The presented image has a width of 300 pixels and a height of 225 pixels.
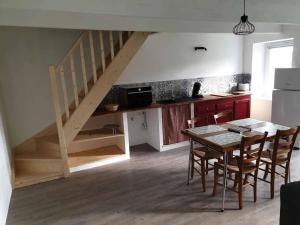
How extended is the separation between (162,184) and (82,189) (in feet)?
3.51

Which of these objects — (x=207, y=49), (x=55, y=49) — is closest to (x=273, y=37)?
(x=207, y=49)

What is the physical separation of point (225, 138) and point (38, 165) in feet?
8.94

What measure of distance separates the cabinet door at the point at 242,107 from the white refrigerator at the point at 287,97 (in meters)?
0.74

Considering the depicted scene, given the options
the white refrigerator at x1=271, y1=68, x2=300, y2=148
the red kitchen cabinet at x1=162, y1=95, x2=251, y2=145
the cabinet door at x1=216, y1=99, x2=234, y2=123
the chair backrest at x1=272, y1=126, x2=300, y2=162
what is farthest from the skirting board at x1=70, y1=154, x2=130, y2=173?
the white refrigerator at x1=271, y1=68, x2=300, y2=148

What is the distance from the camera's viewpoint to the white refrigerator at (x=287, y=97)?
384 centimetres

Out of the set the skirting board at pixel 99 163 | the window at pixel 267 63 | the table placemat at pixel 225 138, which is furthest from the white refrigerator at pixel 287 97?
the skirting board at pixel 99 163

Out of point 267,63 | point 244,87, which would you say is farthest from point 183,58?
point 267,63

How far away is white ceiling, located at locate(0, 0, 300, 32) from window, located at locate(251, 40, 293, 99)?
66.2 inches

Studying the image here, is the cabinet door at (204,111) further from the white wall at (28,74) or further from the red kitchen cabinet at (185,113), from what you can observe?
the white wall at (28,74)

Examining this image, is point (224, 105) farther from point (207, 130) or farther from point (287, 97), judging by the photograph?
point (207, 130)

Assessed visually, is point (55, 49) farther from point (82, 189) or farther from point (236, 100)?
point (236, 100)

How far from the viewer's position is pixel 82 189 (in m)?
3.12

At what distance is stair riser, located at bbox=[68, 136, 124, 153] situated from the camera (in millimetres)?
4113

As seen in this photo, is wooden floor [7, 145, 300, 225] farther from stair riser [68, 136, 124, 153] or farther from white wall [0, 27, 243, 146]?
white wall [0, 27, 243, 146]
